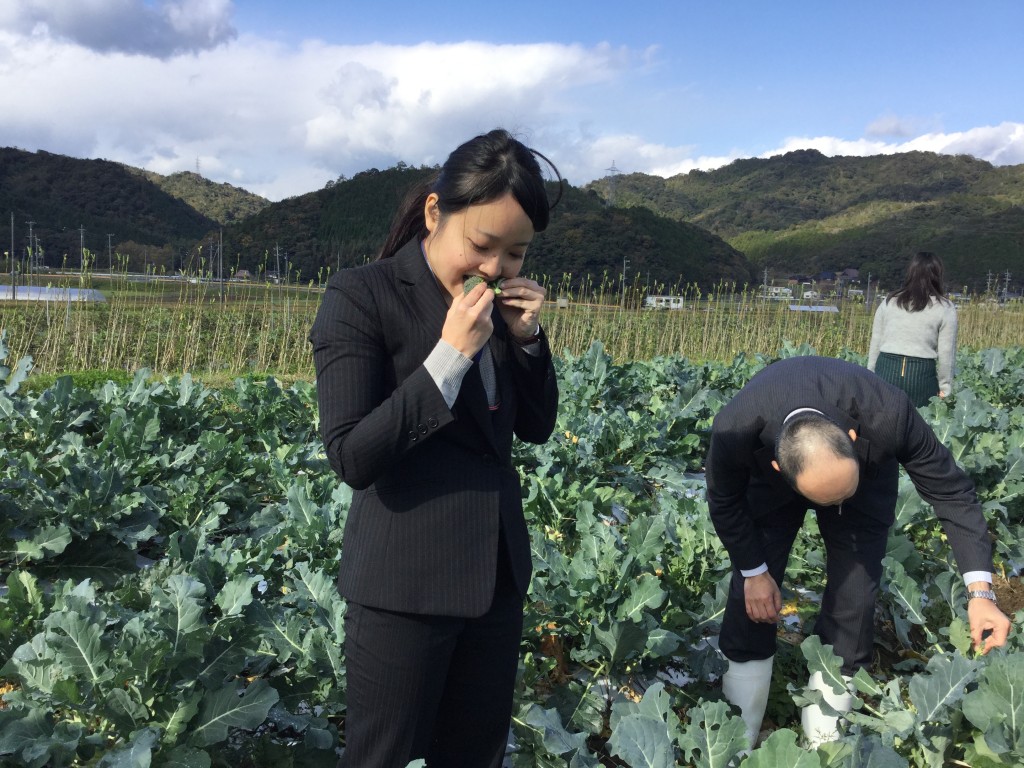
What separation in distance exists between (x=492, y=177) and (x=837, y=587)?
1.83m

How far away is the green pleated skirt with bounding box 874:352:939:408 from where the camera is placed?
5445mm

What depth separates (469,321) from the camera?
128cm

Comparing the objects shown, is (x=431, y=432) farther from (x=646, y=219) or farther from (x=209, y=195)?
(x=209, y=195)

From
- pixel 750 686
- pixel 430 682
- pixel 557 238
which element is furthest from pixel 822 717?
pixel 557 238

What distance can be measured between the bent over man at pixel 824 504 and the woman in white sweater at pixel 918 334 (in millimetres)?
3375

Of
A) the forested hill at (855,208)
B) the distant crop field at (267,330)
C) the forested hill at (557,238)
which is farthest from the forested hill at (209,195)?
the distant crop field at (267,330)

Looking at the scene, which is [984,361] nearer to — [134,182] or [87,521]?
[87,521]

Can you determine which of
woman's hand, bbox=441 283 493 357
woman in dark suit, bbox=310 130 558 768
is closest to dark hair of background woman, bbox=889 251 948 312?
woman in dark suit, bbox=310 130 558 768

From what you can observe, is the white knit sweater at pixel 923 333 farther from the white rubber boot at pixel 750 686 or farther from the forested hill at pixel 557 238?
the forested hill at pixel 557 238

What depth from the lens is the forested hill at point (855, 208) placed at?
68.2 meters

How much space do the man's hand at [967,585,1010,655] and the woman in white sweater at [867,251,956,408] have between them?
3504 millimetres

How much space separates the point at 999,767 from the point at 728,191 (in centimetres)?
12943

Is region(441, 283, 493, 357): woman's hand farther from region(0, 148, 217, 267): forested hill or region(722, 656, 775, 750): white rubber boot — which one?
region(0, 148, 217, 267): forested hill

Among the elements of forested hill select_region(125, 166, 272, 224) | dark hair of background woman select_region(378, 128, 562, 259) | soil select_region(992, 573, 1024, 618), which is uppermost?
forested hill select_region(125, 166, 272, 224)
